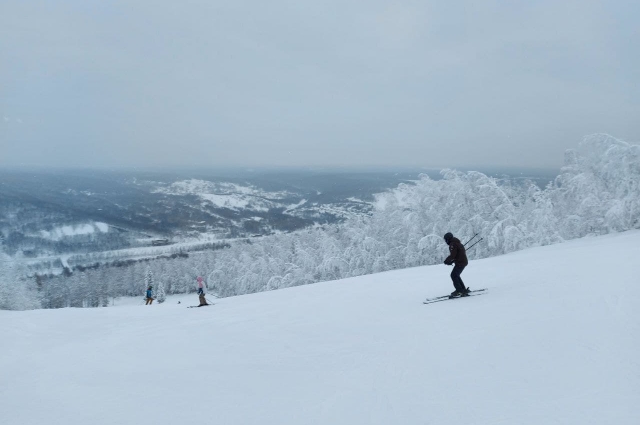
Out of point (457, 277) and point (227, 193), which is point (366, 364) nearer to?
point (457, 277)

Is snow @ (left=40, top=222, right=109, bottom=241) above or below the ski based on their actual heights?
below

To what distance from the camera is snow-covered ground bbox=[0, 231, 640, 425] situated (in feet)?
13.1

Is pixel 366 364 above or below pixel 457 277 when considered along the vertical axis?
below

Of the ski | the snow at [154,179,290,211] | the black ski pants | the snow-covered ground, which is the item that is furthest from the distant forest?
the snow at [154,179,290,211]

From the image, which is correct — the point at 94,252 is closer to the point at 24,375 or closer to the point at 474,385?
the point at 24,375

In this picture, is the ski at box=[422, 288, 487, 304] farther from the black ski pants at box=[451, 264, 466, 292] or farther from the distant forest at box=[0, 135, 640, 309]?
the distant forest at box=[0, 135, 640, 309]

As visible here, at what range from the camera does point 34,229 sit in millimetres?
91625

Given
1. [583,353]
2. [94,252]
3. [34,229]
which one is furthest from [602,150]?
[34,229]

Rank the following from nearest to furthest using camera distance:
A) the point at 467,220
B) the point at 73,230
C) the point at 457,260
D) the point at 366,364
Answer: the point at 366,364, the point at 457,260, the point at 467,220, the point at 73,230

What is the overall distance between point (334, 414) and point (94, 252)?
337 feet

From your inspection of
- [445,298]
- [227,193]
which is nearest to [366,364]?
[445,298]

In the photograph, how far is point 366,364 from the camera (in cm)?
534

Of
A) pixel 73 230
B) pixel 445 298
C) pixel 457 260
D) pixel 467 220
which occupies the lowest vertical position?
pixel 73 230

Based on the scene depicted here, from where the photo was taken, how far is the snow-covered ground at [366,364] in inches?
157
